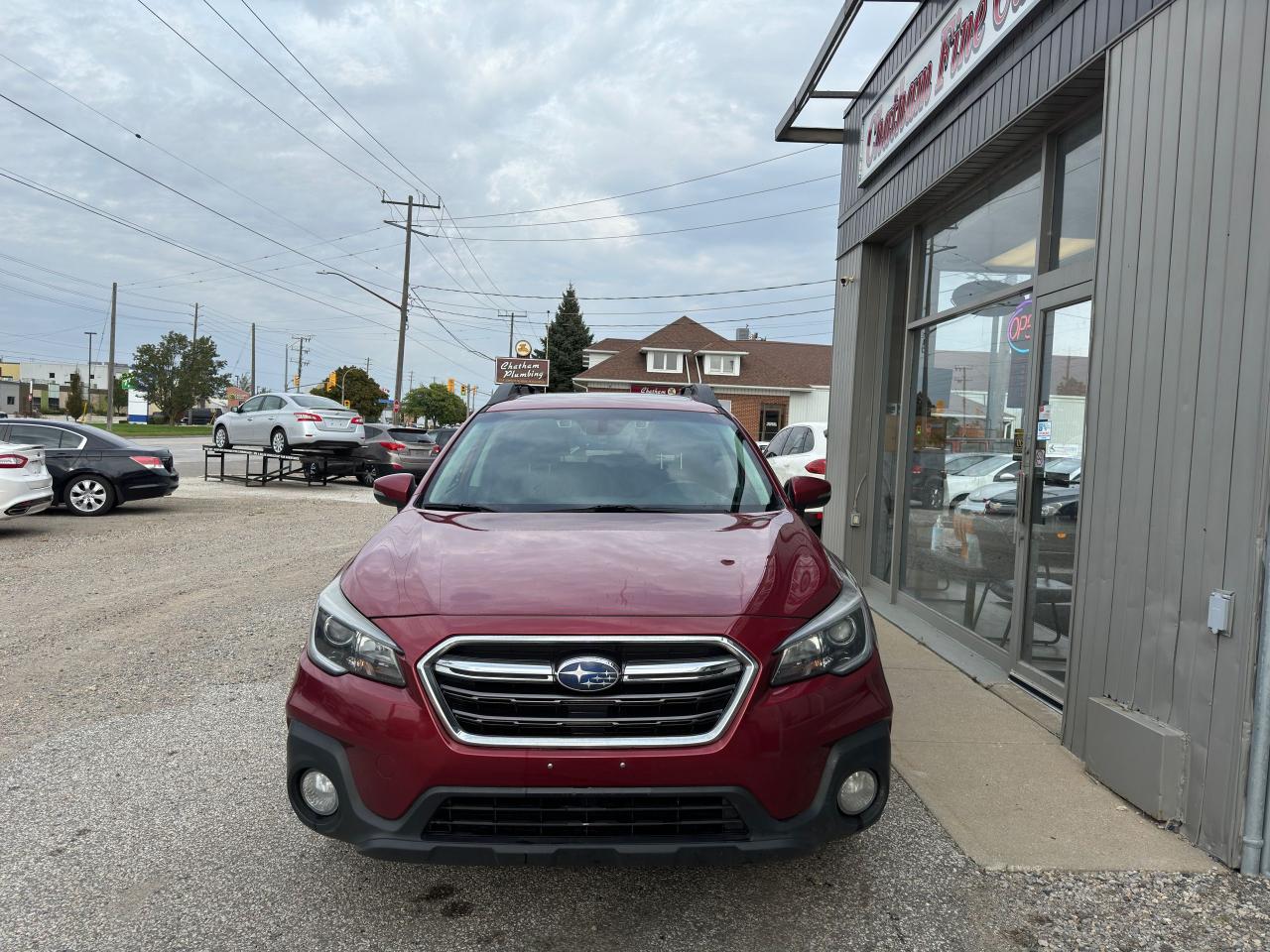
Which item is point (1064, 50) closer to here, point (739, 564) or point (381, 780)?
point (739, 564)

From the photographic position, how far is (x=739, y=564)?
2969mm

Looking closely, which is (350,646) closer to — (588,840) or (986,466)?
(588,840)

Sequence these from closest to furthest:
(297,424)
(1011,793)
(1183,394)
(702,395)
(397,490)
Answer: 1. (1183,394)
2. (1011,793)
3. (397,490)
4. (702,395)
5. (297,424)

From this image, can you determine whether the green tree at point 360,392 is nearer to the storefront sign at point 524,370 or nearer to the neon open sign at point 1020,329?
the storefront sign at point 524,370

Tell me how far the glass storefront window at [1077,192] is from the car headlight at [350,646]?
4063 mm

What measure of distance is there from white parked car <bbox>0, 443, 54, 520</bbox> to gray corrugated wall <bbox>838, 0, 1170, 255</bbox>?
10.1m

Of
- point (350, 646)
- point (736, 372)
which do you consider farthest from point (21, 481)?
point (736, 372)

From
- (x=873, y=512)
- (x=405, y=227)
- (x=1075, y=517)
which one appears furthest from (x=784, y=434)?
(x=405, y=227)

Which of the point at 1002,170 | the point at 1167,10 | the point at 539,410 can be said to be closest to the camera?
the point at 1167,10

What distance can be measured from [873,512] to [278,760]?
5.96 m

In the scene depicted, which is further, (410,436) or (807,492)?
(410,436)

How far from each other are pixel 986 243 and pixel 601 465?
12.6 feet

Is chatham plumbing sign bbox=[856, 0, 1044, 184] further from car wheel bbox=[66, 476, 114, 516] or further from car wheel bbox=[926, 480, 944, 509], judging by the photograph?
car wheel bbox=[66, 476, 114, 516]

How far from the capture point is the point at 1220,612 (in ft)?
10.8
